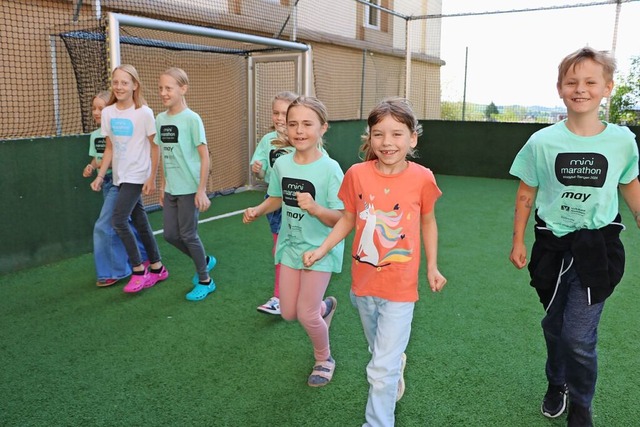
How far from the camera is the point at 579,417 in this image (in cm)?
232

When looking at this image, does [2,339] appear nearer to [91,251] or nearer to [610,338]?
[91,251]

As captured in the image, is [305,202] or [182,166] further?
[182,166]

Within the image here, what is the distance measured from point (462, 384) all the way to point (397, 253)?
1.00 meters

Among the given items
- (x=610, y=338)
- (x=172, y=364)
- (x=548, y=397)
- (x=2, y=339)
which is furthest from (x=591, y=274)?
(x=2, y=339)

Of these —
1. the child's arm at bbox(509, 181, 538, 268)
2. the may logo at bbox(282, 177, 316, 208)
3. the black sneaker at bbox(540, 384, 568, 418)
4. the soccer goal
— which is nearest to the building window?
the soccer goal

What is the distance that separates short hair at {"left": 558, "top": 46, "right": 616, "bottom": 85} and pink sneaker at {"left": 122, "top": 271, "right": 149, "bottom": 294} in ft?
10.8

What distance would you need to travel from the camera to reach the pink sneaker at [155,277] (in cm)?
437

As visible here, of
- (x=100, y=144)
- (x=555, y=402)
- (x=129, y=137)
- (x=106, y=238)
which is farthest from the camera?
(x=100, y=144)

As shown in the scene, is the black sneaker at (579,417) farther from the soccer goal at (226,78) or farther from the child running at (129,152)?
the soccer goal at (226,78)

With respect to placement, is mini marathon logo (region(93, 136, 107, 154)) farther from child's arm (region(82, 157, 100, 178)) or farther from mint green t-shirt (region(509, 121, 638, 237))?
mint green t-shirt (region(509, 121, 638, 237))

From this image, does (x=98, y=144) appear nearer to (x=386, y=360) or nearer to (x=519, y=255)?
(x=386, y=360)

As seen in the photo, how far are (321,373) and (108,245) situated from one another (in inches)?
90.6

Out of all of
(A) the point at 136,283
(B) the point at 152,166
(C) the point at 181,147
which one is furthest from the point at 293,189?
(A) the point at 136,283

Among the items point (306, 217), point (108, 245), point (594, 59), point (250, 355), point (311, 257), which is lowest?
point (250, 355)
